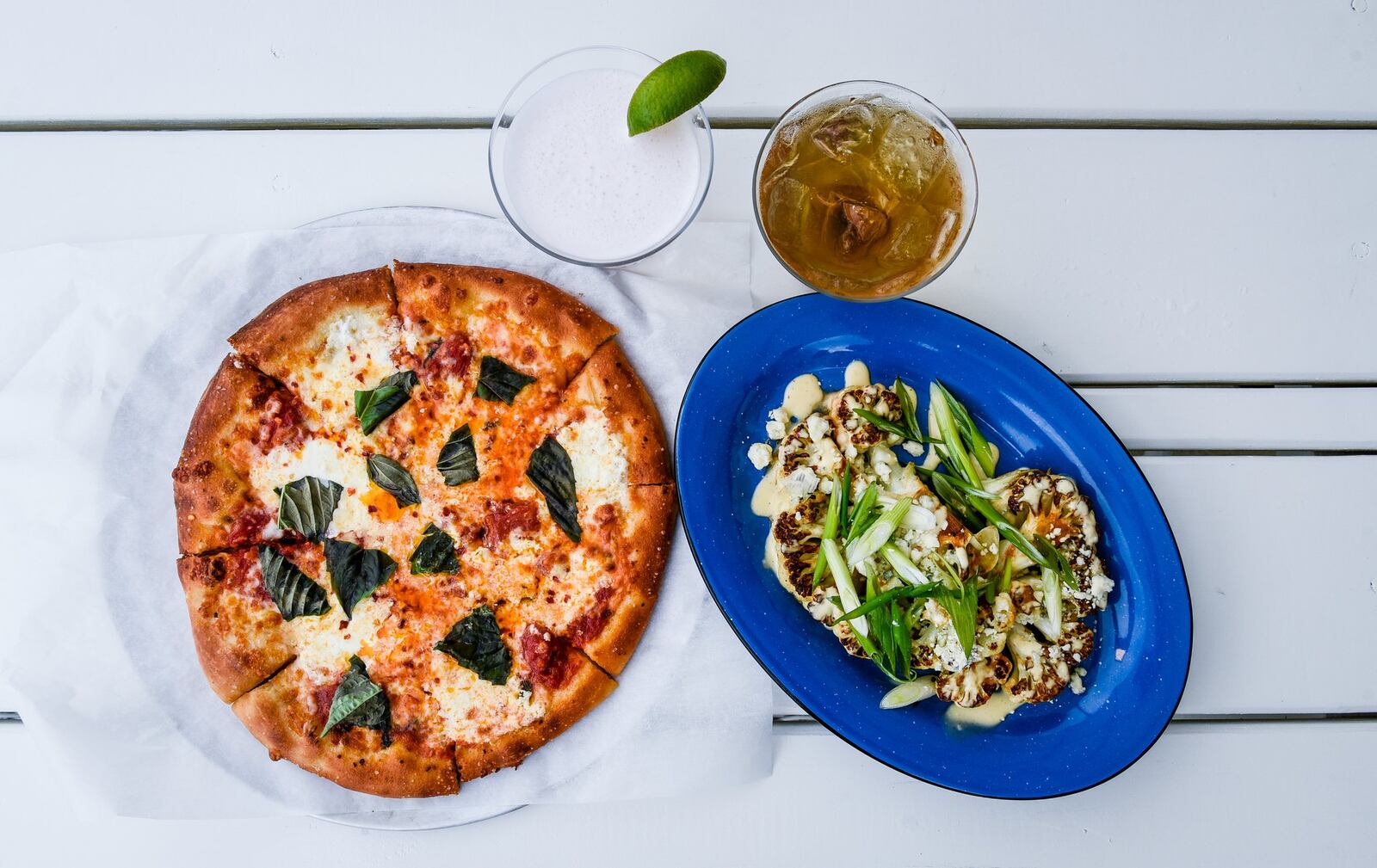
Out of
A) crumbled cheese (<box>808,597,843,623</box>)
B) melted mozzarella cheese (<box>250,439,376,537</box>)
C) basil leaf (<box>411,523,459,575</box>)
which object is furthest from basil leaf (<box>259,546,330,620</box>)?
crumbled cheese (<box>808,597,843,623</box>)

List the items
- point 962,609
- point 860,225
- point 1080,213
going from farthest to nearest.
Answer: point 1080,213 → point 962,609 → point 860,225

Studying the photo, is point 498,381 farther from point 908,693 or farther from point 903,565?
point 908,693

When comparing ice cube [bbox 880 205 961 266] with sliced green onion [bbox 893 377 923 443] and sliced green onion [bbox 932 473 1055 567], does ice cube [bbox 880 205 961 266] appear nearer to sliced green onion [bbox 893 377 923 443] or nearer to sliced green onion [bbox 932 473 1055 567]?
sliced green onion [bbox 893 377 923 443]

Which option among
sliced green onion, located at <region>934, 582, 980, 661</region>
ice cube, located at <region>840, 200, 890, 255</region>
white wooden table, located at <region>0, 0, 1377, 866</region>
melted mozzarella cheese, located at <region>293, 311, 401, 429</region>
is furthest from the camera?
white wooden table, located at <region>0, 0, 1377, 866</region>

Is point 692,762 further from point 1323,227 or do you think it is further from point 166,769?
point 1323,227

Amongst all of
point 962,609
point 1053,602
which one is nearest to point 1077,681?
point 1053,602

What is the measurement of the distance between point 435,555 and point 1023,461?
1.61m

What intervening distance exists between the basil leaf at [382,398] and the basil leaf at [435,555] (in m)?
0.33

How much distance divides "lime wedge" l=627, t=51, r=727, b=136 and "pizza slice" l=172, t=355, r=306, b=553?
1.22 metres

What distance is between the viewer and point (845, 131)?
2115 mm

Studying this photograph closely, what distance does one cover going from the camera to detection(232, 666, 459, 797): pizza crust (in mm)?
2324

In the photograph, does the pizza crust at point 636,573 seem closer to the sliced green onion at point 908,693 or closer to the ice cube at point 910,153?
the sliced green onion at point 908,693

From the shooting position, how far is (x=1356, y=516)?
2.56m

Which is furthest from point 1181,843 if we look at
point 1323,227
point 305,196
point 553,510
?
point 305,196
